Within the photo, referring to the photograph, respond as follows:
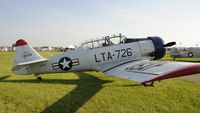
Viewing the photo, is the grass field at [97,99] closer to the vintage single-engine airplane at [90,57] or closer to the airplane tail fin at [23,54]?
the vintage single-engine airplane at [90,57]

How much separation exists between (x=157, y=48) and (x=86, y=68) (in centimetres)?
426

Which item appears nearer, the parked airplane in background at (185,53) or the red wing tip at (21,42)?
the red wing tip at (21,42)

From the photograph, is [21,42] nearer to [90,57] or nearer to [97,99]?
[90,57]

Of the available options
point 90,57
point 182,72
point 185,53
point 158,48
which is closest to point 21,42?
point 90,57

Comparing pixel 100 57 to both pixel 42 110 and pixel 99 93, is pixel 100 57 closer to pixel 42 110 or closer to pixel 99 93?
pixel 99 93

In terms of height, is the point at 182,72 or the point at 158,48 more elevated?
the point at 158,48

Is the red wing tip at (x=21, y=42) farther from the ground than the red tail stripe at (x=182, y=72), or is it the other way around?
the red wing tip at (x=21, y=42)

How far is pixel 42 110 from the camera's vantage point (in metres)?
6.33

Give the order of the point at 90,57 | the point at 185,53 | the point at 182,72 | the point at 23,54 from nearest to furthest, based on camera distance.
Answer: the point at 182,72 < the point at 90,57 < the point at 23,54 < the point at 185,53

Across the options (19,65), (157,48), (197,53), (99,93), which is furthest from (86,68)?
(197,53)

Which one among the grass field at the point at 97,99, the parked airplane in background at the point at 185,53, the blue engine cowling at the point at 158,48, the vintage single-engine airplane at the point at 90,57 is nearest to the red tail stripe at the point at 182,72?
the grass field at the point at 97,99

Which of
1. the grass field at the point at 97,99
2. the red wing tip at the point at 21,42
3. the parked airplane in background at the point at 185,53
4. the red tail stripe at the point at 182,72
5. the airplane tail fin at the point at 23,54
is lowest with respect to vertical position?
the parked airplane in background at the point at 185,53

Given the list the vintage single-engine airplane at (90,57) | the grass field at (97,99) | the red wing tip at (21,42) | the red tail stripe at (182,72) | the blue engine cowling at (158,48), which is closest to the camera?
the red tail stripe at (182,72)

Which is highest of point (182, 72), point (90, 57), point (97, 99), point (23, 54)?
point (23, 54)
